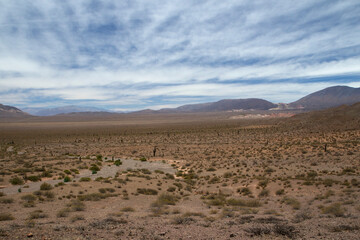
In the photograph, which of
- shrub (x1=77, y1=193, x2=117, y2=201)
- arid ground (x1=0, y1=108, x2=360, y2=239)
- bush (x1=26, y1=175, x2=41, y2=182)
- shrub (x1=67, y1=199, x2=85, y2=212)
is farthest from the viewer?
bush (x1=26, y1=175, x2=41, y2=182)

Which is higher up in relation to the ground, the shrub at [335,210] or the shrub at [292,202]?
A: the shrub at [335,210]

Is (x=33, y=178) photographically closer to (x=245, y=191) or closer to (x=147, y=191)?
(x=147, y=191)

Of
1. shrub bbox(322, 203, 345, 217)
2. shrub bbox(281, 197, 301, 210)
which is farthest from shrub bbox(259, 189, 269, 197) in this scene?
shrub bbox(322, 203, 345, 217)

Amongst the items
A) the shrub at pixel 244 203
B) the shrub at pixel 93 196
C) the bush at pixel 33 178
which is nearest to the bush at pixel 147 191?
the shrub at pixel 93 196

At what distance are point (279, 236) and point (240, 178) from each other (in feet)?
37.6

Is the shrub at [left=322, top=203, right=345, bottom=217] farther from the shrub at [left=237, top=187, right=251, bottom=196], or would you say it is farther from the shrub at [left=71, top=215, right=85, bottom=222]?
the shrub at [left=71, top=215, right=85, bottom=222]

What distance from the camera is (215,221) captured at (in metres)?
8.97

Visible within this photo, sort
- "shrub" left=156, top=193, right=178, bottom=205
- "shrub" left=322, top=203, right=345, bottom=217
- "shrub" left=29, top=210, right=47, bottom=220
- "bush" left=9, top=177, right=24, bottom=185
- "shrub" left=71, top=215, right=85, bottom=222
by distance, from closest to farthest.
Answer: "shrub" left=71, top=215, right=85, bottom=222, "shrub" left=322, top=203, right=345, bottom=217, "shrub" left=29, top=210, right=47, bottom=220, "shrub" left=156, top=193, right=178, bottom=205, "bush" left=9, top=177, right=24, bottom=185

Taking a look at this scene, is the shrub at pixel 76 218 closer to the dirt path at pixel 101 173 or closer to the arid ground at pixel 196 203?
the arid ground at pixel 196 203

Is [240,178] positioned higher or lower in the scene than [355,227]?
lower

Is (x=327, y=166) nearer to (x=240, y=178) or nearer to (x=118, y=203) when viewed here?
(x=240, y=178)

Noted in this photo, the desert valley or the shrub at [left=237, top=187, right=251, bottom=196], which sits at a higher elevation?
the desert valley

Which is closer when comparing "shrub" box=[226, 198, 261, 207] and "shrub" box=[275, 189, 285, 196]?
"shrub" box=[226, 198, 261, 207]

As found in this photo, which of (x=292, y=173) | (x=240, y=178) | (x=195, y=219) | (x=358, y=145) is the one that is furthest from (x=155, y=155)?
(x=358, y=145)
